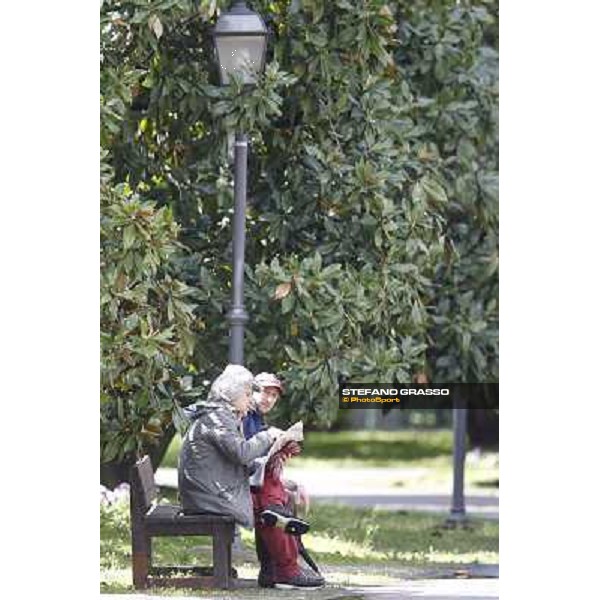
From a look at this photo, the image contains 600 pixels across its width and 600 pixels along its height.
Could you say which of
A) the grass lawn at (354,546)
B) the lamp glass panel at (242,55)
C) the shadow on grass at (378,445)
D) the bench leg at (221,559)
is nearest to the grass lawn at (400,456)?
the shadow on grass at (378,445)

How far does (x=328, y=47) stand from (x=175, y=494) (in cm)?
241

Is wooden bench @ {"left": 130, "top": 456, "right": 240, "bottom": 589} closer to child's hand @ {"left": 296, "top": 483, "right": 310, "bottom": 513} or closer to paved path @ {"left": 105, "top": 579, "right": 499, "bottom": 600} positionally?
paved path @ {"left": 105, "top": 579, "right": 499, "bottom": 600}

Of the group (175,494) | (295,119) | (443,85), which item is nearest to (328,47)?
(295,119)

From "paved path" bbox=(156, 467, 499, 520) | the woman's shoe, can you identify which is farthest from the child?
"paved path" bbox=(156, 467, 499, 520)

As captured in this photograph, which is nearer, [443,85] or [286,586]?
[286,586]

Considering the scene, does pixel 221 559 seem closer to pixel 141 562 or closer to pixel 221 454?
pixel 141 562


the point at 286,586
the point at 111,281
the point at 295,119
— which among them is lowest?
the point at 286,586

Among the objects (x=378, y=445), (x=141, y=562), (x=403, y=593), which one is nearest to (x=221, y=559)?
(x=141, y=562)

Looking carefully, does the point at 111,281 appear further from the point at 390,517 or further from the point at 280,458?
the point at 390,517

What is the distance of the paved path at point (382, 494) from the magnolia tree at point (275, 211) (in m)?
0.67

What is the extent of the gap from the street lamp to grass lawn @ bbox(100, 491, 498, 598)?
0.93m
